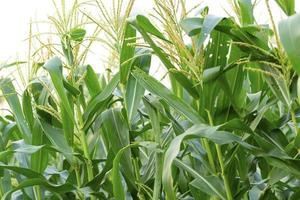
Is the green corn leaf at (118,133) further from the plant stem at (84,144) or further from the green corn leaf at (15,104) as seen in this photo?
the green corn leaf at (15,104)

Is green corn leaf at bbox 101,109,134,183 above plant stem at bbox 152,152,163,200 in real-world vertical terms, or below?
above

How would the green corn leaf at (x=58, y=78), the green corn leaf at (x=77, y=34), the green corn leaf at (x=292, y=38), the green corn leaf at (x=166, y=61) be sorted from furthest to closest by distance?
the green corn leaf at (x=77, y=34)
the green corn leaf at (x=58, y=78)
the green corn leaf at (x=166, y=61)
the green corn leaf at (x=292, y=38)

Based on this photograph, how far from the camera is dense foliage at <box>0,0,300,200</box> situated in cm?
87

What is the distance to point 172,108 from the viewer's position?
1.04m

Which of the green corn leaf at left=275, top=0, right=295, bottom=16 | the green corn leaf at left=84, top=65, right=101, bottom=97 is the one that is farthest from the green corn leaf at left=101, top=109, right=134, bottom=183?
the green corn leaf at left=275, top=0, right=295, bottom=16

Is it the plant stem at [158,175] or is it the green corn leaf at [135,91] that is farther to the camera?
the green corn leaf at [135,91]

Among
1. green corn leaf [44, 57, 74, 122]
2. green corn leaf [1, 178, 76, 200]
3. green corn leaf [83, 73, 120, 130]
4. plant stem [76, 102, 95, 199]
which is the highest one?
green corn leaf [44, 57, 74, 122]

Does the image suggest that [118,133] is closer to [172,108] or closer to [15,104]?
[172,108]

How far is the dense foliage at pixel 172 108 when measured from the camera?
872 mm

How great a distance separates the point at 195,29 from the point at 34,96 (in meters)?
0.50

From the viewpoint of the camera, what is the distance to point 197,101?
3.21ft

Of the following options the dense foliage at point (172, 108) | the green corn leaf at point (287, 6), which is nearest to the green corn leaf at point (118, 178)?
the dense foliage at point (172, 108)

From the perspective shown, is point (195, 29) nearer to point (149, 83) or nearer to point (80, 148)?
point (149, 83)

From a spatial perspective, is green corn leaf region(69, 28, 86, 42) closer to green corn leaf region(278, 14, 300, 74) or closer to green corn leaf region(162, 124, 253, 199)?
green corn leaf region(162, 124, 253, 199)
